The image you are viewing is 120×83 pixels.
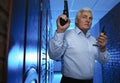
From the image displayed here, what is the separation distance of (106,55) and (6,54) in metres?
1.22

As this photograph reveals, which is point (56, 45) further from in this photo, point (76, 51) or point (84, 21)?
point (84, 21)

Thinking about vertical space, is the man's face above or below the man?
above

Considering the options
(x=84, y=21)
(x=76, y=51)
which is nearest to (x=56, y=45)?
(x=76, y=51)

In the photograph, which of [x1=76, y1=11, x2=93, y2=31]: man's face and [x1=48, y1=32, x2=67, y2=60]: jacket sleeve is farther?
[x1=76, y1=11, x2=93, y2=31]: man's face

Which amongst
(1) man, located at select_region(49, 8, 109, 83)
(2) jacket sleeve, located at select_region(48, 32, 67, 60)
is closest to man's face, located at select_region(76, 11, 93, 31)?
(1) man, located at select_region(49, 8, 109, 83)

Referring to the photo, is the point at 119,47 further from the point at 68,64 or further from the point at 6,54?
the point at 6,54

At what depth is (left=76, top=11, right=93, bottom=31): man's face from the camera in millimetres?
1494

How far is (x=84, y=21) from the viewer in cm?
150

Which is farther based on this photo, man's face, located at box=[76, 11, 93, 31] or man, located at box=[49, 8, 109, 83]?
man's face, located at box=[76, 11, 93, 31]

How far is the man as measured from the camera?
1349 millimetres

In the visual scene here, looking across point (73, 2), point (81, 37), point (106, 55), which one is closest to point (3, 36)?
point (81, 37)

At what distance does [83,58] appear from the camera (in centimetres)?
143

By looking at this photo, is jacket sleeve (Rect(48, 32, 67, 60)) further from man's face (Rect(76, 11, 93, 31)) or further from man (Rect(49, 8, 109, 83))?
man's face (Rect(76, 11, 93, 31))

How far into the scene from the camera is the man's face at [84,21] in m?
1.49
